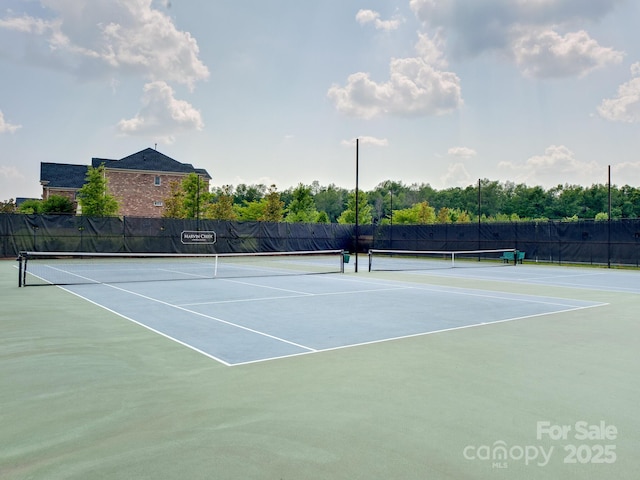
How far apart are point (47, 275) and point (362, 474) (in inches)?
619

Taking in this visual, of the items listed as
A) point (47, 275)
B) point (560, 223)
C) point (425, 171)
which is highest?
point (425, 171)

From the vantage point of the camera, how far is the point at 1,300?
9469 mm

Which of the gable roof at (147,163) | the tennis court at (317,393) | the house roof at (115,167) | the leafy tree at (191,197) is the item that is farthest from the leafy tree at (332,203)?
the tennis court at (317,393)

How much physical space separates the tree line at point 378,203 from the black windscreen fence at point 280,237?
10.1 ft

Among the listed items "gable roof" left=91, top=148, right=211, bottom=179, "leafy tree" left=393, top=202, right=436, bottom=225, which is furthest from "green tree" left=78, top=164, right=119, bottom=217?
"leafy tree" left=393, top=202, right=436, bottom=225

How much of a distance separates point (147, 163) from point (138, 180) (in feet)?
6.41

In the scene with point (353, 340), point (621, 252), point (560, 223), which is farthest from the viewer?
point (560, 223)

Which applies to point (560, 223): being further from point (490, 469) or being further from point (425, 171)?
point (490, 469)

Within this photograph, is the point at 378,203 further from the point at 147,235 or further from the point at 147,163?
the point at 147,235

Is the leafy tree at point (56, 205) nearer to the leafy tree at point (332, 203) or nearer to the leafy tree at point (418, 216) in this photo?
the leafy tree at point (418, 216)

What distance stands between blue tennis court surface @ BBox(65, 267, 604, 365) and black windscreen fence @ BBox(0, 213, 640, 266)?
13992mm

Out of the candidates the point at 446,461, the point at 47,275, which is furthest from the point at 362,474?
the point at 47,275

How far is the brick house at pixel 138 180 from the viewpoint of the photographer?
45.0 m

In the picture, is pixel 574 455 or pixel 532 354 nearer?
pixel 574 455
